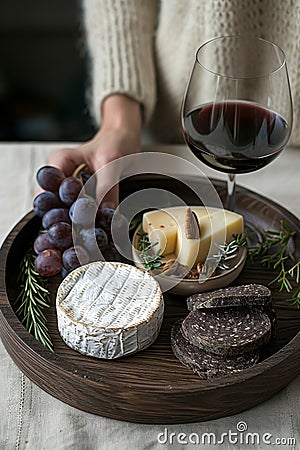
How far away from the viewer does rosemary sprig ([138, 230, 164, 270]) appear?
85cm

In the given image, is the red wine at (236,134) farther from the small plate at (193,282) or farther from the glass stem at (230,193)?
the small plate at (193,282)

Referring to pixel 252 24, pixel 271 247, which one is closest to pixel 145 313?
pixel 271 247

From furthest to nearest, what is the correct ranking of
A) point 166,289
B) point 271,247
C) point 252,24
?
point 252,24 → point 271,247 → point 166,289

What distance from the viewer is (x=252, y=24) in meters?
1.13

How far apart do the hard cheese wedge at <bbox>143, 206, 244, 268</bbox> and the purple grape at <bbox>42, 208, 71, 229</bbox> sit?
0.11 meters

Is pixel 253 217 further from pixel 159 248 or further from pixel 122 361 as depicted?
pixel 122 361

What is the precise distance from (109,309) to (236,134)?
29cm

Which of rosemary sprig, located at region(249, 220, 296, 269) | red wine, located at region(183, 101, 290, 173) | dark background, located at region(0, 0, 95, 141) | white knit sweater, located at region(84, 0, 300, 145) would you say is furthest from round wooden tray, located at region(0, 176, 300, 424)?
dark background, located at region(0, 0, 95, 141)

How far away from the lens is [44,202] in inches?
36.7

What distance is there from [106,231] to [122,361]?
0.75 feet

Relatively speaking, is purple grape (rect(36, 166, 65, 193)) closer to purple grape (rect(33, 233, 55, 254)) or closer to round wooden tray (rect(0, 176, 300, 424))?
purple grape (rect(33, 233, 55, 254))

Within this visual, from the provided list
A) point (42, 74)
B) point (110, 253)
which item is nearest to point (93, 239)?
point (110, 253)

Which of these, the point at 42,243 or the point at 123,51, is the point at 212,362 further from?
the point at 123,51
